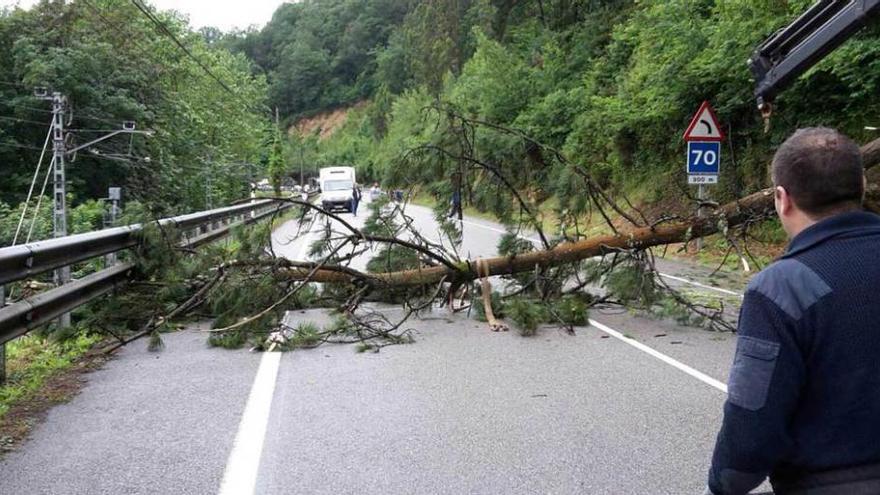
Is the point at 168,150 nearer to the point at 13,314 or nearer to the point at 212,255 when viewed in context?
the point at 212,255

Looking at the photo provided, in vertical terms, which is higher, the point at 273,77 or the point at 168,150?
the point at 273,77

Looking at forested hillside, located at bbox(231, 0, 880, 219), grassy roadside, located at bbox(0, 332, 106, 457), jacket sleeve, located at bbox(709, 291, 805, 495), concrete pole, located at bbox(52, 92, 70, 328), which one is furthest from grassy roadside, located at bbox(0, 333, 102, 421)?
concrete pole, located at bbox(52, 92, 70, 328)

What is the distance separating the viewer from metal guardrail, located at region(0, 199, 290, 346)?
518 cm

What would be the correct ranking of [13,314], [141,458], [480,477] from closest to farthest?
1. [480,477]
2. [141,458]
3. [13,314]

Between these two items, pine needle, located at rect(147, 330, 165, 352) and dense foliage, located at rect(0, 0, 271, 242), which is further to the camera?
dense foliage, located at rect(0, 0, 271, 242)

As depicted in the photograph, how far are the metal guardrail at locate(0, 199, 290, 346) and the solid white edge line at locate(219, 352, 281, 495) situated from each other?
1.75 meters

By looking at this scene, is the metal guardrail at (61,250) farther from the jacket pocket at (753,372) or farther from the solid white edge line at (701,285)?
the solid white edge line at (701,285)

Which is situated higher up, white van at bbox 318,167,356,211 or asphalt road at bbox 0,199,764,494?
white van at bbox 318,167,356,211

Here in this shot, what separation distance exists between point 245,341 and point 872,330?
22.1 ft

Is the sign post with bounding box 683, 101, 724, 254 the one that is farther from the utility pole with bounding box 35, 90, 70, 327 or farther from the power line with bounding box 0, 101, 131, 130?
the power line with bounding box 0, 101, 131, 130

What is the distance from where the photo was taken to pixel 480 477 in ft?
13.5

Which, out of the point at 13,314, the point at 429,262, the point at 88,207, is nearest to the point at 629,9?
the point at 88,207

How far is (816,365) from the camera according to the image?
179 cm

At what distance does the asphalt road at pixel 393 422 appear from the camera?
409 cm
